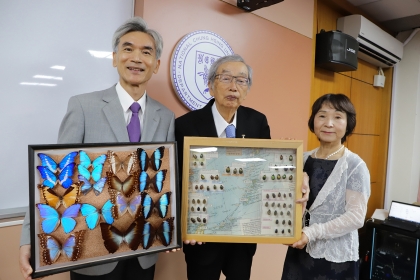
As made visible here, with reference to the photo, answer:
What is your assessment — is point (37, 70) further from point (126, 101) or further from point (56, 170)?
point (56, 170)

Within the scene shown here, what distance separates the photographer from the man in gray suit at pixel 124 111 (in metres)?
1.05

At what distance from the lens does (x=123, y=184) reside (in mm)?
972

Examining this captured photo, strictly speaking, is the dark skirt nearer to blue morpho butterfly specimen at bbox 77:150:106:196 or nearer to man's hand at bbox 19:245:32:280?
blue morpho butterfly specimen at bbox 77:150:106:196

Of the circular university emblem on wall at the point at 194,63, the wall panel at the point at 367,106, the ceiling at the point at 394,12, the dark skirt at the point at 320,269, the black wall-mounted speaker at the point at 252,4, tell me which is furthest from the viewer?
the wall panel at the point at 367,106

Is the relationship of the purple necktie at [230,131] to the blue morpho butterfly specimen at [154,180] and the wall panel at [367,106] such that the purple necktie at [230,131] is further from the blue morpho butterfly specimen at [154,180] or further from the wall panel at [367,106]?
the wall panel at [367,106]

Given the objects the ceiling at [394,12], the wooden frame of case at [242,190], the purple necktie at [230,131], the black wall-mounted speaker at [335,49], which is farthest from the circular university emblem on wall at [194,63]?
the ceiling at [394,12]

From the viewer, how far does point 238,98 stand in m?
1.32

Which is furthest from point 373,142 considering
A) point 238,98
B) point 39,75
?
point 39,75

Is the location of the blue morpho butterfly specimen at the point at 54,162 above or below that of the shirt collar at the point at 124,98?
below

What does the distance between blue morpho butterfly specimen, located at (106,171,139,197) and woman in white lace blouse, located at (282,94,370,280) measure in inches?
28.4

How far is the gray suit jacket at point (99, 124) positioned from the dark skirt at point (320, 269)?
693 mm

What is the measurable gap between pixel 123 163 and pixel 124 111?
0.84 ft

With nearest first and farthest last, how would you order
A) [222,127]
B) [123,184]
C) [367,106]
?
[123,184], [222,127], [367,106]

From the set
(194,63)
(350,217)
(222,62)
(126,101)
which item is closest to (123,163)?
(126,101)
